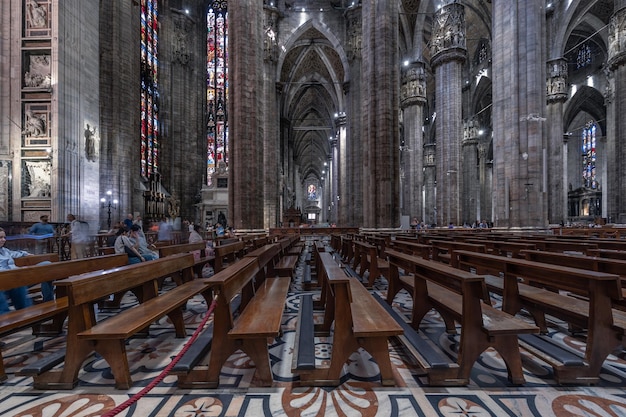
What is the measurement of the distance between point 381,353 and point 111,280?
7.01 ft

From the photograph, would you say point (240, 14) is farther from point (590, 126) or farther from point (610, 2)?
point (590, 126)

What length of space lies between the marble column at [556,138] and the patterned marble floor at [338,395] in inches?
860

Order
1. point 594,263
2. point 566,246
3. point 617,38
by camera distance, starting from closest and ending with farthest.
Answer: point 594,263
point 566,246
point 617,38

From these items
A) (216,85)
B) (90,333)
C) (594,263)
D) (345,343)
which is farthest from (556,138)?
→ (90,333)

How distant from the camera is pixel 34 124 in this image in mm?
10406

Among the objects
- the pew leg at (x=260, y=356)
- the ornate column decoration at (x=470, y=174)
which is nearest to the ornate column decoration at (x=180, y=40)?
the ornate column decoration at (x=470, y=174)

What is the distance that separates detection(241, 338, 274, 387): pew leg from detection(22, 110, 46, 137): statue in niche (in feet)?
40.5

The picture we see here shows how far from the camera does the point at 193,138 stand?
2416 centimetres

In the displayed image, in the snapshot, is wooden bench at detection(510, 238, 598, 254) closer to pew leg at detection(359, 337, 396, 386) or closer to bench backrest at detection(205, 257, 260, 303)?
pew leg at detection(359, 337, 396, 386)

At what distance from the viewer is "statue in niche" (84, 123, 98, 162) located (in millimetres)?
12078

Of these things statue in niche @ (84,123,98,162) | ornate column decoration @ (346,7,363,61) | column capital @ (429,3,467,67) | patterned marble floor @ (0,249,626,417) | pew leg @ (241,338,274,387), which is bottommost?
patterned marble floor @ (0,249,626,417)

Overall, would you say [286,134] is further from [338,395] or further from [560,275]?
[338,395]

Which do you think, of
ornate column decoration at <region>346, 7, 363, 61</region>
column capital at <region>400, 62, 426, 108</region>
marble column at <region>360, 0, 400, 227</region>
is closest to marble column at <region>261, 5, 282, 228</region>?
ornate column decoration at <region>346, 7, 363, 61</region>

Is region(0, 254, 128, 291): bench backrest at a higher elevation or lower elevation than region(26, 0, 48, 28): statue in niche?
lower
